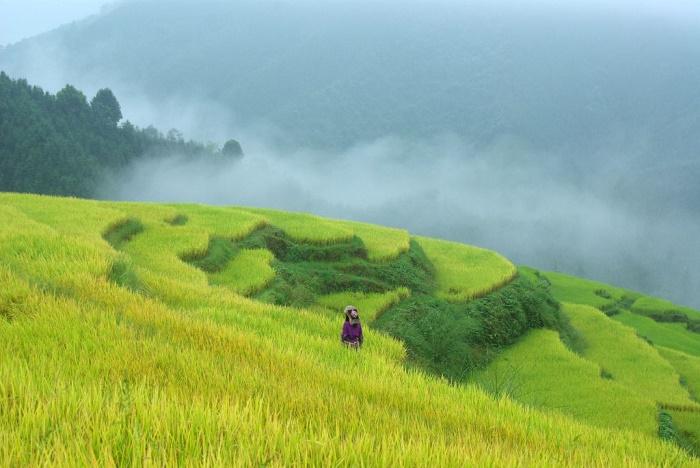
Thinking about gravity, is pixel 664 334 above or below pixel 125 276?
below

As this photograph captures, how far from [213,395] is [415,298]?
47.3 ft

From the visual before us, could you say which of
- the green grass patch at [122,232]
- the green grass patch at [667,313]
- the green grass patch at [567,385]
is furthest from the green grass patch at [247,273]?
the green grass patch at [667,313]

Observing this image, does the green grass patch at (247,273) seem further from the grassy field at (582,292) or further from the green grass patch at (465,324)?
the grassy field at (582,292)

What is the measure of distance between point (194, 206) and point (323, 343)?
17.8m

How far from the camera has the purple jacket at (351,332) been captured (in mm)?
6777

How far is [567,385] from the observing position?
583 inches

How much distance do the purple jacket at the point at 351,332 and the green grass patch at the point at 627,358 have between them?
36.9ft

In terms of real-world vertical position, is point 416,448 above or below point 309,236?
below

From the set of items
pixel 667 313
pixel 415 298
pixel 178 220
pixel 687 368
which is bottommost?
pixel 687 368

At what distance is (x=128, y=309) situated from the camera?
557cm

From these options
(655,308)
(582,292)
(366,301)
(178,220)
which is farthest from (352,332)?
(655,308)

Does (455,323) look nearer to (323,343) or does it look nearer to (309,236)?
(309,236)

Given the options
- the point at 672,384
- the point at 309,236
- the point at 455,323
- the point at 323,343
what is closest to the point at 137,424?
the point at 323,343

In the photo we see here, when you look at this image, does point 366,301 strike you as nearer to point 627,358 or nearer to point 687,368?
point 627,358
